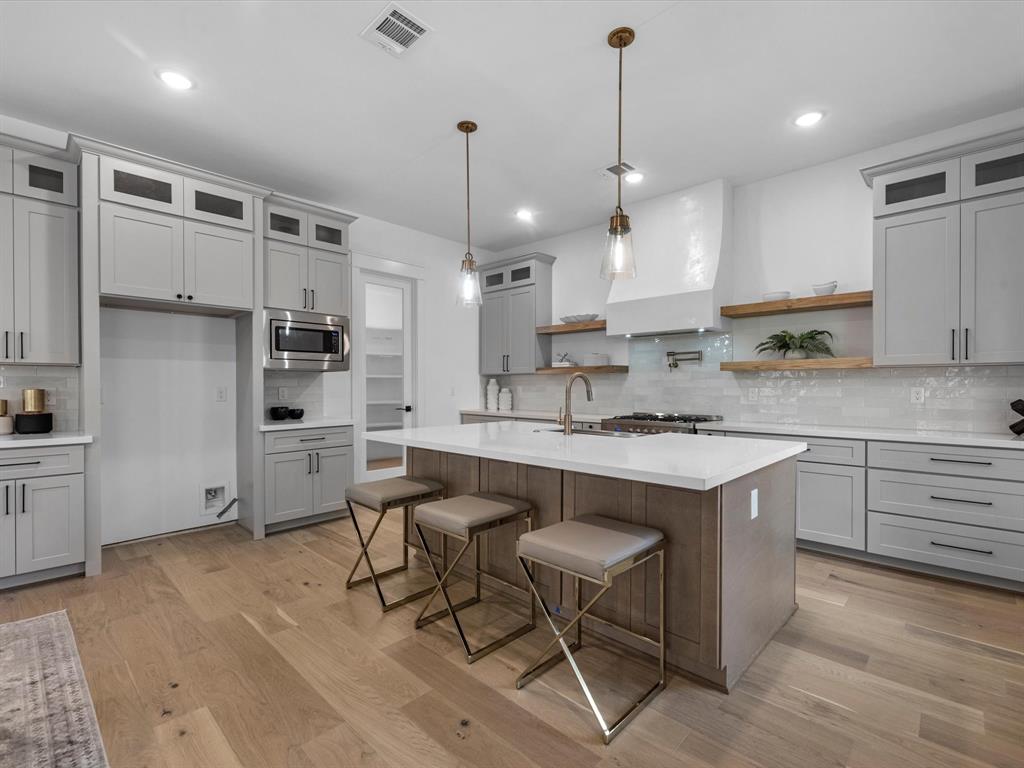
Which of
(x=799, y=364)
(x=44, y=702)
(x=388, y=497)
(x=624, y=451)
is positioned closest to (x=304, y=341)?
(x=388, y=497)

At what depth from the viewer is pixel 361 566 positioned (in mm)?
3283

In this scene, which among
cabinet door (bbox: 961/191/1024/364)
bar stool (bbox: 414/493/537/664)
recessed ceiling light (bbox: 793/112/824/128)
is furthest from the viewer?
recessed ceiling light (bbox: 793/112/824/128)

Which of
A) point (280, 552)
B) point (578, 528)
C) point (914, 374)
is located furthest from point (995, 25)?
point (280, 552)

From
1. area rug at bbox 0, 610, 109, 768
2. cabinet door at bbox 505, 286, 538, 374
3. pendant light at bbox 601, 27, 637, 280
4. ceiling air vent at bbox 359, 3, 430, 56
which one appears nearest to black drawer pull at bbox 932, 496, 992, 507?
pendant light at bbox 601, 27, 637, 280

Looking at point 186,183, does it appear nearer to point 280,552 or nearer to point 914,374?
point 280,552

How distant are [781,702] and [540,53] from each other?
3.12 metres

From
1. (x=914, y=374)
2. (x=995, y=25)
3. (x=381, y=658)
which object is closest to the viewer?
(x=381, y=658)

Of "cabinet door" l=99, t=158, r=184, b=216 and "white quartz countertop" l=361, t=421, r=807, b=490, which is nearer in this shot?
"white quartz countertop" l=361, t=421, r=807, b=490

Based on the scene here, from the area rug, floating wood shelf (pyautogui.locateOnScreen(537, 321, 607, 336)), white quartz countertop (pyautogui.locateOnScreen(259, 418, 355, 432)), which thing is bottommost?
the area rug

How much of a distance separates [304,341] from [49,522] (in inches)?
Answer: 77.9

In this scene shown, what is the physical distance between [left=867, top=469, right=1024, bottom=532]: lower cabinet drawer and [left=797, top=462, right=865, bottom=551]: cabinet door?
10cm

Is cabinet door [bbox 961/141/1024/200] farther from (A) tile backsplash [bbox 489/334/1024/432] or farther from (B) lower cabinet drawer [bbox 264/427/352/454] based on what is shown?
(B) lower cabinet drawer [bbox 264/427/352/454]

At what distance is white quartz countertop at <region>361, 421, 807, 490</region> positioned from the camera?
171cm

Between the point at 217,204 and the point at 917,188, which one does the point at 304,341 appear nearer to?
the point at 217,204
